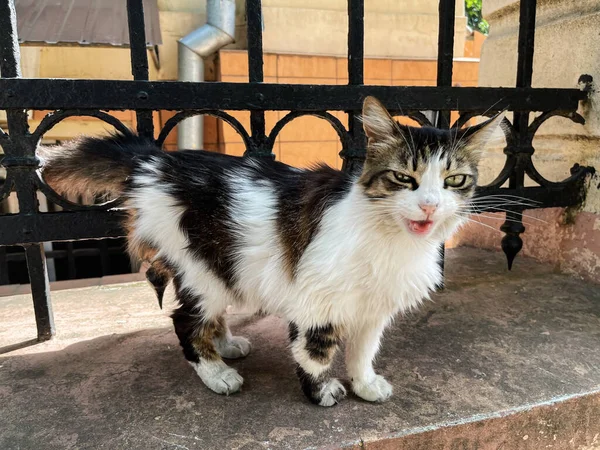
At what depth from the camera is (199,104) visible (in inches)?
71.6

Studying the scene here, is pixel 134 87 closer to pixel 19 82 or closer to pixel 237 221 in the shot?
pixel 19 82

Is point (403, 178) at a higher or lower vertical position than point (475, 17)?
lower

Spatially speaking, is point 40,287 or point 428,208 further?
point 40,287

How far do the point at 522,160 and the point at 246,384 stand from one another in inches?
66.7

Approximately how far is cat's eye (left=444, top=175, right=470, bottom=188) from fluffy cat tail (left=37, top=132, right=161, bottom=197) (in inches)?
43.3

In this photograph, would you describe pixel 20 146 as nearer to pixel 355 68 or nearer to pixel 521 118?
pixel 355 68

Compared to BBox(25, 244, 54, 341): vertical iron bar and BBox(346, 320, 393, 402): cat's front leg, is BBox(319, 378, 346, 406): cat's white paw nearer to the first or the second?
BBox(346, 320, 393, 402): cat's front leg

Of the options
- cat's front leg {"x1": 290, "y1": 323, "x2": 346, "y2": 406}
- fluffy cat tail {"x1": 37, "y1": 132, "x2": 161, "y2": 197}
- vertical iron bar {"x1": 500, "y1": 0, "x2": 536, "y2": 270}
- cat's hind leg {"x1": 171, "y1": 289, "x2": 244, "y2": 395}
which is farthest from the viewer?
vertical iron bar {"x1": 500, "y1": 0, "x2": 536, "y2": 270}

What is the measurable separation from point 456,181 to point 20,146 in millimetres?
1576

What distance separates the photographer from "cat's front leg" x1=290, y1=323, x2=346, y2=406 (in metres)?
1.51

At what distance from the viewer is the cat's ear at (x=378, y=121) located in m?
1.40

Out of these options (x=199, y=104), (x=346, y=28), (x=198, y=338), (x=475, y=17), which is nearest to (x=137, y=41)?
(x=199, y=104)

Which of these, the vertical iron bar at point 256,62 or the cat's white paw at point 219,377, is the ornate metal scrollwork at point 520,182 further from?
the cat's white paw at point 219,377

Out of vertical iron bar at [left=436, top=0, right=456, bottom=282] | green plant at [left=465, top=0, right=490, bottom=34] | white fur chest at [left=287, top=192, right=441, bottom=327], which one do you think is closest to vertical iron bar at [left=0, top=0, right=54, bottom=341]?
white fur chest at [left=287, top=192, right=441, bottom=327]
